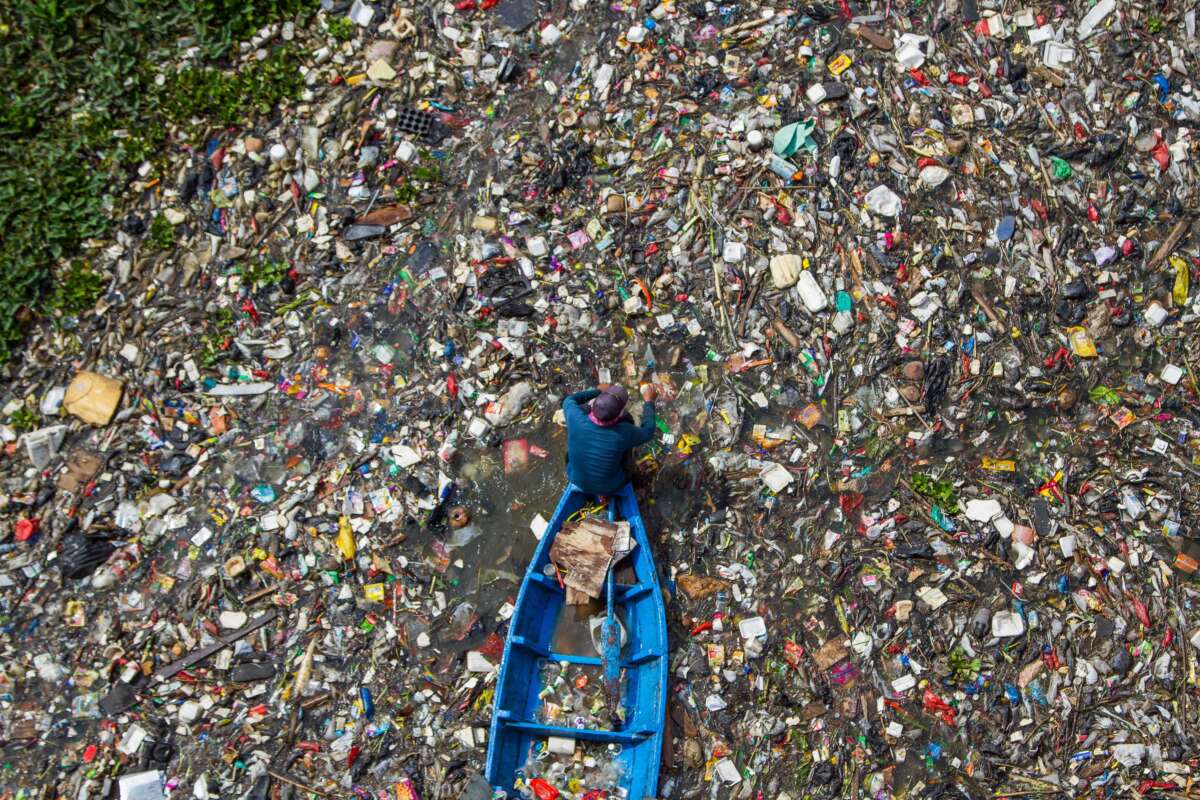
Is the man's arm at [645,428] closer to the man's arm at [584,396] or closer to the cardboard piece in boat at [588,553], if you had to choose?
the man's arm at [584,396]

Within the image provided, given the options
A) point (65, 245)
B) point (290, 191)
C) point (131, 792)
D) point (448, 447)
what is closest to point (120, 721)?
point (131, 792)

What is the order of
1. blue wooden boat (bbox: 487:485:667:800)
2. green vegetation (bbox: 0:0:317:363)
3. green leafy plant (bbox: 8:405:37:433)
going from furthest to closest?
green vegetation (bbox: 0:0:317:363)
green leafy plant (bbox: 8:405:37:433)
blue wooden boat (bbox: 487:485:667:800)

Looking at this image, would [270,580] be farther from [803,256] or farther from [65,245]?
[803,256]

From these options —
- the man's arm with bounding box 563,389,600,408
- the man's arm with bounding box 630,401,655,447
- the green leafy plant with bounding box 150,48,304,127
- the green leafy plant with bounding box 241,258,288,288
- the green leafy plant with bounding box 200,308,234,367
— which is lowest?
the man's arm with bounding box 630,401,655,447

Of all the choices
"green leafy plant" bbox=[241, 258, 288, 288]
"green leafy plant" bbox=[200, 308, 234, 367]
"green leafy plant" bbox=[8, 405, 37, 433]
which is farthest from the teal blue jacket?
"green leafy plant" bbox=[8, 405, 37, 433]

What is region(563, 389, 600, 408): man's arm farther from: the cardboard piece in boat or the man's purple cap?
the cardboard piece in boat

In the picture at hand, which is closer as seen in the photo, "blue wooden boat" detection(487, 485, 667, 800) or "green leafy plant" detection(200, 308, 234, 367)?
"blue wooden boat" detection(487, 485, 667, 800)

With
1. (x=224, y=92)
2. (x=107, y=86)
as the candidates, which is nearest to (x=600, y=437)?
(x=224, y=92)

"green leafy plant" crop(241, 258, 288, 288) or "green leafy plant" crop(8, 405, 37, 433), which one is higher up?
"green leafy plant" crop(241, 258, 288, 288)
